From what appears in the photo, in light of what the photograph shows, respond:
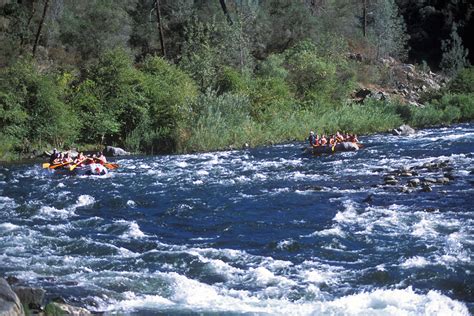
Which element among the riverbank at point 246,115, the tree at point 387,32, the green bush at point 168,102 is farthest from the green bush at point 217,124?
the tree at point 387,32

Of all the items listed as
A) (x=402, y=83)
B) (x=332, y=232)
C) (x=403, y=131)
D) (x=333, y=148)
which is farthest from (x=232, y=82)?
(x=332, y=232)

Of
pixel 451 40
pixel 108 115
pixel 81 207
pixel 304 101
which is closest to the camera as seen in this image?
pixel 81 207

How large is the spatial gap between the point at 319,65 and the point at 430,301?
34.0m

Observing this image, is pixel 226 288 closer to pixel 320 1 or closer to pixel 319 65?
pixel 319 65

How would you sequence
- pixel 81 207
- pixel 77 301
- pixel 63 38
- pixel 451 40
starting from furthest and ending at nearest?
1. pixel 451 40
2. pixel 63 38
3. pixel 81 207
4. pixel 77 301

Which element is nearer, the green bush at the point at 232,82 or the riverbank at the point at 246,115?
the riverbank at the point at 246,115

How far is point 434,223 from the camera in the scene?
14.1 meters

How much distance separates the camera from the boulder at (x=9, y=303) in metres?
7.77

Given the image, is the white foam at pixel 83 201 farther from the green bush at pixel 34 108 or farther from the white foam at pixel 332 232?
the green bush at pixel 34 108

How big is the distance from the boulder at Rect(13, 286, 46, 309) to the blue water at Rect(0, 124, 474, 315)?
1.69 feet

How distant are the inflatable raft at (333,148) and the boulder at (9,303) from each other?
19922 mm

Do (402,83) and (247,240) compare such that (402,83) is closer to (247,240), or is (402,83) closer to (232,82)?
(232,82)

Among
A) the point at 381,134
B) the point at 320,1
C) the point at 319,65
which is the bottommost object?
the point at 381,134

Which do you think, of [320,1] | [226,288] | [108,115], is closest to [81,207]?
[226,288]
